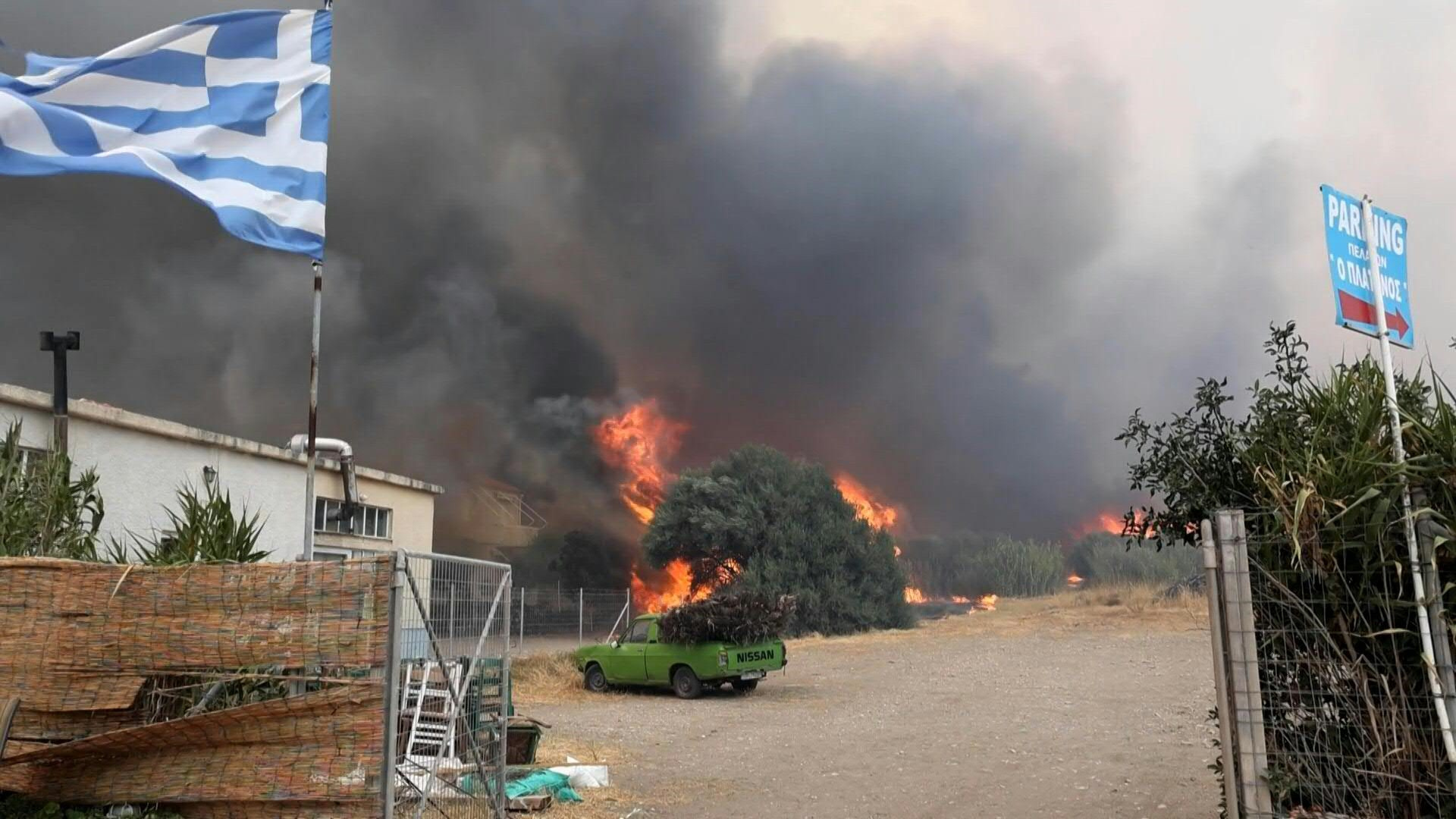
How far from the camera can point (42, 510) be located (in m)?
8.98

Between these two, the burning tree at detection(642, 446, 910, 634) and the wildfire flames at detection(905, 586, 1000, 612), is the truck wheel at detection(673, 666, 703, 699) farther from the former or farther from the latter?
the wildfire flames at detection(905, 586, 1000, 612)

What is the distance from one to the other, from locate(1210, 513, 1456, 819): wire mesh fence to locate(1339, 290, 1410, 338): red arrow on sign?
1.57 m

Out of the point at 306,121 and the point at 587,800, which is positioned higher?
the point at 306,121

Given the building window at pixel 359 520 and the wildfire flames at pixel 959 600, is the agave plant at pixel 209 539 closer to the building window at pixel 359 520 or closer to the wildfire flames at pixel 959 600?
the building window at pixel 359 520

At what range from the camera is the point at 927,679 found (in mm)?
22812

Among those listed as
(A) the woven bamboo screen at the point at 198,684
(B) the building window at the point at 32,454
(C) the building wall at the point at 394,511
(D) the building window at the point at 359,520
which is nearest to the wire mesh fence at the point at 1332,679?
(A) the woven bamboo screen at the point at 198,684

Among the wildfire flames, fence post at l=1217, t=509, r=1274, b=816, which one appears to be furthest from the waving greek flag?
the wildfire flames

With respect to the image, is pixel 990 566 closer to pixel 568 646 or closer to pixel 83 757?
pixel 568 646

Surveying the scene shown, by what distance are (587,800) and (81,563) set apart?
5269 mm

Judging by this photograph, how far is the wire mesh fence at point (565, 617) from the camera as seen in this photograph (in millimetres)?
25688

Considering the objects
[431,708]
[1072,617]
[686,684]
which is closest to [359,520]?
[686,684]

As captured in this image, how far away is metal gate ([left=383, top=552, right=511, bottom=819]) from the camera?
7.35m

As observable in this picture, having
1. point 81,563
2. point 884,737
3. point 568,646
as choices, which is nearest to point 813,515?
point 568,646

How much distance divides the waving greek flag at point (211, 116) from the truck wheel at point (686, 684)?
13.9 m
